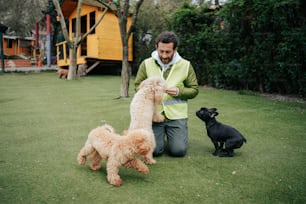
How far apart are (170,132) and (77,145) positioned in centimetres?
143

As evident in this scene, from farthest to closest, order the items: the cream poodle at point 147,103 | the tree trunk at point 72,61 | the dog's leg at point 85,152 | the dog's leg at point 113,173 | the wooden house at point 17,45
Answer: the wooden house at point 17,45 → the tree trunk at point 72,61 → the cream poodle at point 147,103 → the dog's leg at point 85,152 → the dog's leg at point 113,173

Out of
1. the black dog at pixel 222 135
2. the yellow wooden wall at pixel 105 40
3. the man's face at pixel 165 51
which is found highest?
the yellow wooden wall at pixel 105 40

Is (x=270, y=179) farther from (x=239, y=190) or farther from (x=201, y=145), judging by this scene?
(x=201, y=145)

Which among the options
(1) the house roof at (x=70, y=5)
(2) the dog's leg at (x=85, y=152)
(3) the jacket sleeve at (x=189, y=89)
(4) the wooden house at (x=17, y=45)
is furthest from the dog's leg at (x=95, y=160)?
(4) the wooden house at (x=17, y=45)

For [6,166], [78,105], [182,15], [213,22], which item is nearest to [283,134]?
[6,166]

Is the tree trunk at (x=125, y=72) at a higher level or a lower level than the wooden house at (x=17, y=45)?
lower

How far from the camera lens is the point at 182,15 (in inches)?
471

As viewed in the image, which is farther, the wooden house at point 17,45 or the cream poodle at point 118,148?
the wooden house at point 17,45

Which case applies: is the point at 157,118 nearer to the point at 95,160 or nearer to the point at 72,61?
the point at 95,160

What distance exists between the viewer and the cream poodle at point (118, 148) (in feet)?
9.69

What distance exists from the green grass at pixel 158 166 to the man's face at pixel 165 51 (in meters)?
1.41

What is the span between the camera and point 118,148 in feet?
9.94

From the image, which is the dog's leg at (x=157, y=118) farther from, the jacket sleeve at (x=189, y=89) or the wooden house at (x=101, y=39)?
the wooden house at (x=101, y=39)

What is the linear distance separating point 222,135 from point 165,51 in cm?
141
